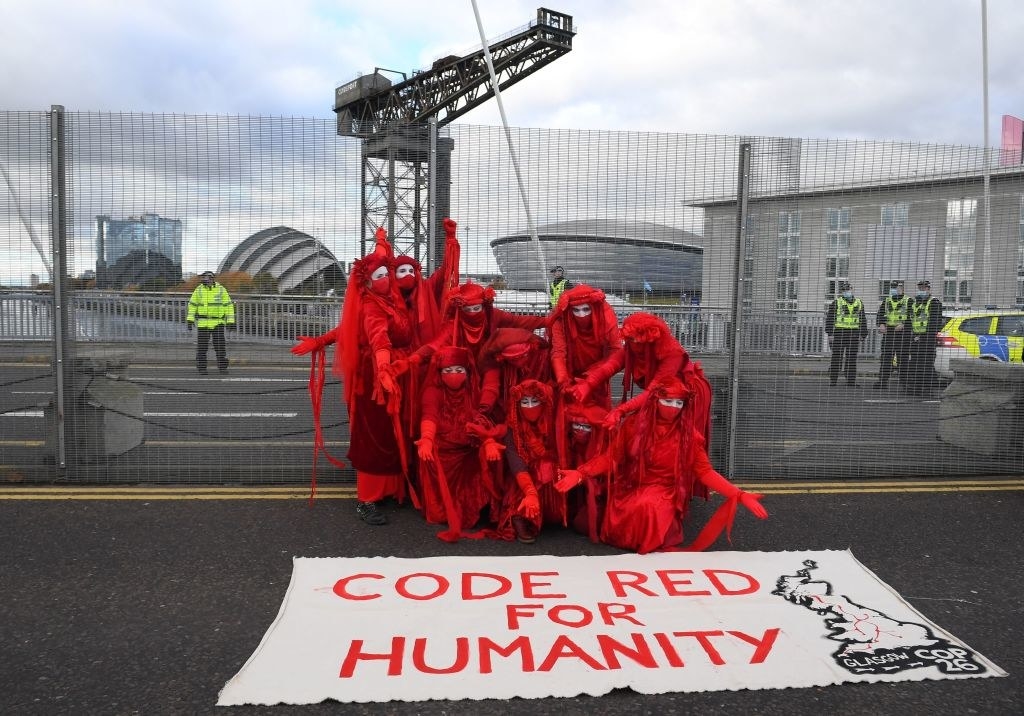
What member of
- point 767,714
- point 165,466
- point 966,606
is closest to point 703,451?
point 966,606

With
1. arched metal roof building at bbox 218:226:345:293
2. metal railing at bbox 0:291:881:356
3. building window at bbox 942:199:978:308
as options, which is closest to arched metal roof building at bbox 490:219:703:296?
metal railing at bbox 0:291:881:356

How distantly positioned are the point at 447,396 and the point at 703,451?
1.55 metres

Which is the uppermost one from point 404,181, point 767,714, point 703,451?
point 404,181

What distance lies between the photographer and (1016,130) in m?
12.6

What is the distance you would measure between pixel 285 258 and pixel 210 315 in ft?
2.20

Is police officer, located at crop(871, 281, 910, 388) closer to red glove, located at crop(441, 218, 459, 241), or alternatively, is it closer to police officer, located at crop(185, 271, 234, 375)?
red glove, located at crop(441, 218, 459, 241)

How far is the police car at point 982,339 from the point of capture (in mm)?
6168

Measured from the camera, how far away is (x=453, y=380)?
4648mm

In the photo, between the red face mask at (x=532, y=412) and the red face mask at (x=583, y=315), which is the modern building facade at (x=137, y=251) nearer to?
the red face mask at (x=532, y=412)

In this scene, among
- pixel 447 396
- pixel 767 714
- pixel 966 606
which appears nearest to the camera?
pixel 767 714

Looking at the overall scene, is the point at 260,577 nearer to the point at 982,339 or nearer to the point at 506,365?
the point at 506,365

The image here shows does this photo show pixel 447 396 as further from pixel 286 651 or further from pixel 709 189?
pixel 709 189

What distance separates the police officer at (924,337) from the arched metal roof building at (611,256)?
5.91 feet

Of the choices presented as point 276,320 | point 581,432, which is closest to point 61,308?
point 276,320
